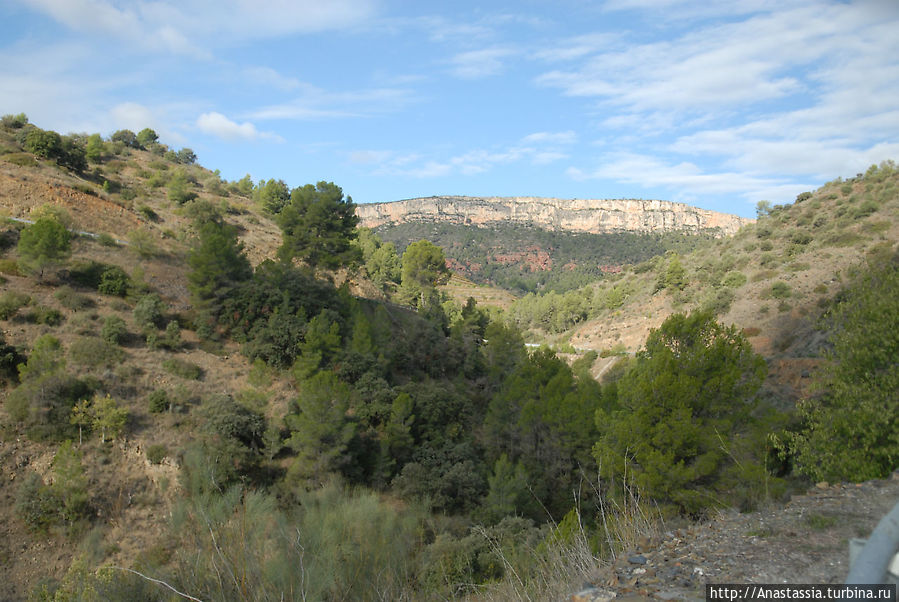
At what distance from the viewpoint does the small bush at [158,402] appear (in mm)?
19000

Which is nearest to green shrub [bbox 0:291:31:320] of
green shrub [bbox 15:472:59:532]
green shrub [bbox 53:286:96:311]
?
green shrub [bbox 53:286:96:311]

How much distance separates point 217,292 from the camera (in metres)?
24.8

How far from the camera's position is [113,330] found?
69.4ft

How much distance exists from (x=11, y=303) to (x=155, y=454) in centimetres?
971

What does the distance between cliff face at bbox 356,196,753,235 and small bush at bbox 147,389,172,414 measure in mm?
140910

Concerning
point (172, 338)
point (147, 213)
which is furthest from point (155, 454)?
point (147, 213)

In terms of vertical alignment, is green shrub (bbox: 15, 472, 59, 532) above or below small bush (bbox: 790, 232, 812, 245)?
below

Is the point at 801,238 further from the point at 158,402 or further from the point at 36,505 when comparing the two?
the point at 36,505

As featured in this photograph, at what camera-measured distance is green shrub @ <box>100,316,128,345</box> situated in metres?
21.0

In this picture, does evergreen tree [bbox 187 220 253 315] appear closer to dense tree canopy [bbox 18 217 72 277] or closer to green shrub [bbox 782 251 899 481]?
dense tree canopy [bbox 18 217 72 277]

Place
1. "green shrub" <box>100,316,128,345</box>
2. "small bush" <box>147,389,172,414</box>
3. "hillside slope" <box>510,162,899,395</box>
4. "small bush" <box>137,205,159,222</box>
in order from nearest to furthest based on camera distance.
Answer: "small bush" <box>147,389,172,414</box>, "green shrub" <box>100,316,128,345</box>, "hillside slope" <box>510,162,899,395</box>, "small bush" <box>137,205,159,222</box>

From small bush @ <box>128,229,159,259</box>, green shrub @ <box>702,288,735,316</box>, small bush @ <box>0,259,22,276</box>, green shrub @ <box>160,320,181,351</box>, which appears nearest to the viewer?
small bush @ <box>0,259,22,276</box>

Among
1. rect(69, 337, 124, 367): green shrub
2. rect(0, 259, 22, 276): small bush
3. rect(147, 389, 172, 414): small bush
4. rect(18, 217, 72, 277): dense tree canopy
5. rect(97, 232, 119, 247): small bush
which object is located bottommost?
rect(147, 389, 172, 414): small bush

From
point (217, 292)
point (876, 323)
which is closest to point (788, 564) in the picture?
point (876, 323)
